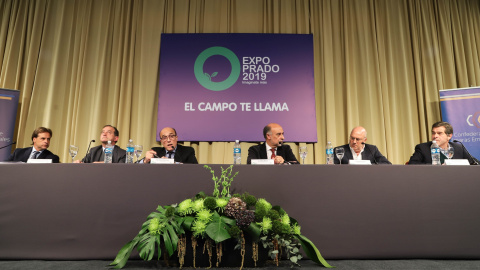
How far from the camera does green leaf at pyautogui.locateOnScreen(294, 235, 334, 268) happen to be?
1.75 m

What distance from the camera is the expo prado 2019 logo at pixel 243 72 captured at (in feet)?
14.3

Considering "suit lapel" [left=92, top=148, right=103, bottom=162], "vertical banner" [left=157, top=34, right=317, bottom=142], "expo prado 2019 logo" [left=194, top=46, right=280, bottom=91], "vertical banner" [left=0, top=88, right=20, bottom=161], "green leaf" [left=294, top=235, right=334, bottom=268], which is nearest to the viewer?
"green leaf" [left=294, top=235, right=334, bottom=268]

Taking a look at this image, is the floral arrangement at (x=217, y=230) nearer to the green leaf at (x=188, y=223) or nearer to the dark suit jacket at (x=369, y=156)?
the green leaf at (x=188, y=223)

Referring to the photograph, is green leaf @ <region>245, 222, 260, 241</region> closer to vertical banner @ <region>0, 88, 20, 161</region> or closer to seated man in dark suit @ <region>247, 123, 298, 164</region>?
seated man in dark suit @ <region>247, 123, 298, 164</region>

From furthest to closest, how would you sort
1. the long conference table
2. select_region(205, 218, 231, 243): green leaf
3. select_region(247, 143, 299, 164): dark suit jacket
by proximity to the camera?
select_region(247, 143, 299, 164): dark suit jacket, the long conference table, select_region(205, 218, 231, 243): green leaf

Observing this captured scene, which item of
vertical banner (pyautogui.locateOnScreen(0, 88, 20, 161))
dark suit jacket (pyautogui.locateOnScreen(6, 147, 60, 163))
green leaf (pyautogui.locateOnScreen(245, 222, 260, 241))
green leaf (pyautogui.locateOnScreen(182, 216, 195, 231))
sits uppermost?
vertical banner (pyautogui.locateOnScreen(0, 88, 20, 161))

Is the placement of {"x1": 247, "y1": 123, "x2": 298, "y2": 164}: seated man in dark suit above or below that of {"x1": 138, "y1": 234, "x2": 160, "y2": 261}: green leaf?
above

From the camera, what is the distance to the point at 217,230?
1632 millimetres

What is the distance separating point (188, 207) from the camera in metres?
1.72

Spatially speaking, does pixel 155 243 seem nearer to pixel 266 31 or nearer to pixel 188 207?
pixel 188 207

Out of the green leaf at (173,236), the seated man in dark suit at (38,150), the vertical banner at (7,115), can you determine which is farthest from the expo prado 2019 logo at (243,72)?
the green leaf at (173,236)

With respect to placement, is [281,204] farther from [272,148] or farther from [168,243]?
[272,148]

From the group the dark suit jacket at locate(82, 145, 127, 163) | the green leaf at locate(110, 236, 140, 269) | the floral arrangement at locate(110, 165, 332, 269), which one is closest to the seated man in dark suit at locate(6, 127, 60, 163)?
the dark suit jacket at locate(82, 145, 127, 163)

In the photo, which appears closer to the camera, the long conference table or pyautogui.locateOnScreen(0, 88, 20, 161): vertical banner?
the long conference table
